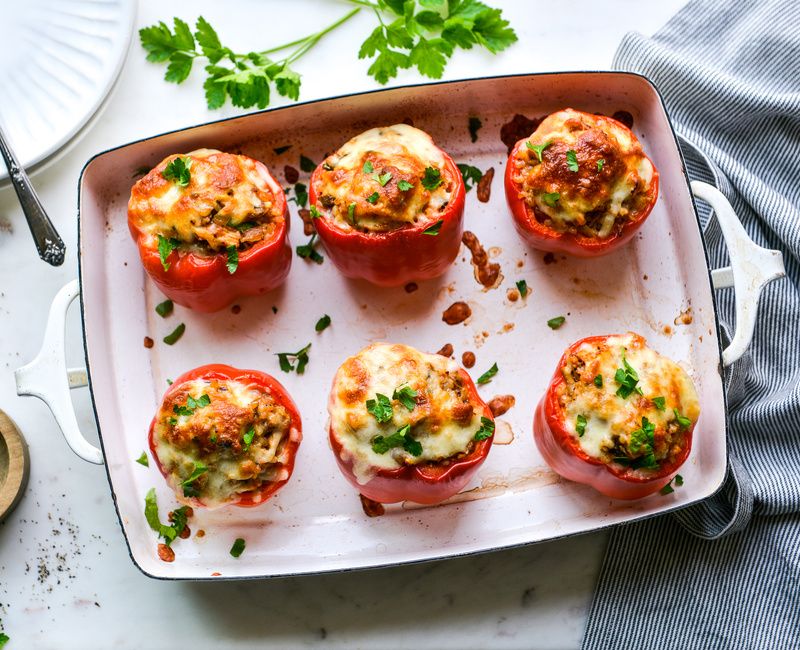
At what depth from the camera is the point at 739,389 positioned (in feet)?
9.97

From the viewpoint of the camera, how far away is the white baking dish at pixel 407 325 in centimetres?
298

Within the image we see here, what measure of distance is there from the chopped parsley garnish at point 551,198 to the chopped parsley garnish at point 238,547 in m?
1.65

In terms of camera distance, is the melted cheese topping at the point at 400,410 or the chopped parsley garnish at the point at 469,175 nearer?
the melted cheese topping at the point at 400,410

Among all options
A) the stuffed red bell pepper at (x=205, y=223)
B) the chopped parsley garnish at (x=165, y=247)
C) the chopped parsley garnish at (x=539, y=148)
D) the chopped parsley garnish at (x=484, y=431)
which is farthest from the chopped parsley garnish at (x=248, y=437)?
the chopped parsley garnish at (x=539, y=148)

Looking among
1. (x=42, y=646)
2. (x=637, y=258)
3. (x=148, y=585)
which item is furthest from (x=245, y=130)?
(x=42, y=646)

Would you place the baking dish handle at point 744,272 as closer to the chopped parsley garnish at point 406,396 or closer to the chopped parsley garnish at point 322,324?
the chopped parsley garnish at point 406,396

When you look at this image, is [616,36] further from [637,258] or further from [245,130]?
[245,130]

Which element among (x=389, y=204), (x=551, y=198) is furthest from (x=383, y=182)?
(x=551, y=198)

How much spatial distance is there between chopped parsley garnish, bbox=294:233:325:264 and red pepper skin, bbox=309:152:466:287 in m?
0.15

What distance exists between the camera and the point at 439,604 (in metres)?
3.14

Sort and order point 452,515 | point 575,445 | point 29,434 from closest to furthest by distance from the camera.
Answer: point 575,445, point 452,515, point 29,434

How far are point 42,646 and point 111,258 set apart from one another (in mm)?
1534

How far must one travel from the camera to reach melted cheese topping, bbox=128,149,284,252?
280 cm

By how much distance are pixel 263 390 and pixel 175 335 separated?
1.53 ft
